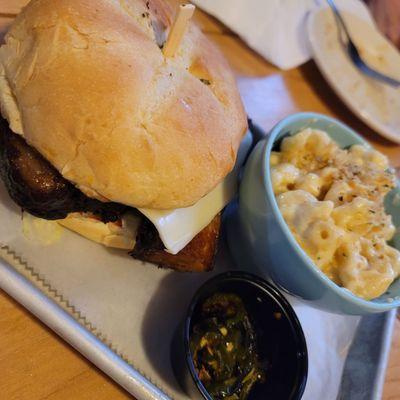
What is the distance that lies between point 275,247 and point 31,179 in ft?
1.78

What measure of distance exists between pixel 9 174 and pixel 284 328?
26.9 inches

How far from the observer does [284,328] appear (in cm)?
106

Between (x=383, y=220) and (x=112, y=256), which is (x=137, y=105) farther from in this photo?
(x=383, y=220)

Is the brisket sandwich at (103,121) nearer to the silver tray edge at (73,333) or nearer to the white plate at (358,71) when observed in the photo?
the silver tray edge at (73,333)

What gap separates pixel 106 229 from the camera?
1.01 m

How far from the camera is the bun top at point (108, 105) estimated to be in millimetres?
800

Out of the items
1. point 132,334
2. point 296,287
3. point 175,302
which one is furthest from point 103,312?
point 296,287

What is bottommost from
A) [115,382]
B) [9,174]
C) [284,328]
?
[115,382]

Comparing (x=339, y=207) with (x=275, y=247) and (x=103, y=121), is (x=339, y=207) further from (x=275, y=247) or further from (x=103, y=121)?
(x=103, y=121)

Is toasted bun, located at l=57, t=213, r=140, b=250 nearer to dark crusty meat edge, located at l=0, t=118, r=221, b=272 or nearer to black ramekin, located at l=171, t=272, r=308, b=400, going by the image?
dark crusty meat edge, located at l=0, t=118, r=221, b=272

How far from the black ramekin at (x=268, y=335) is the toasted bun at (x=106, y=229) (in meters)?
0.20

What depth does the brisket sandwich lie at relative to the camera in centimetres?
80

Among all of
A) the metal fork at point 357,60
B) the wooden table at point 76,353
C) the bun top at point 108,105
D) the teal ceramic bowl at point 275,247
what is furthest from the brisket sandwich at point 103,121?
the metal fork at point 357,60

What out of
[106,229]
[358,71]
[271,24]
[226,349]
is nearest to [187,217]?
[106,229]
